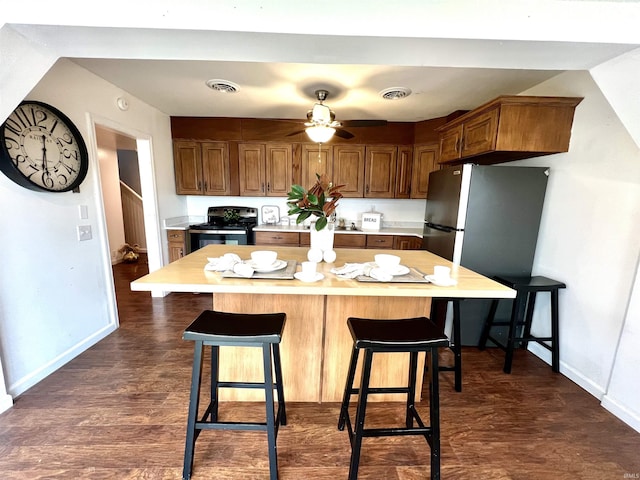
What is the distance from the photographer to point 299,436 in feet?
4.69

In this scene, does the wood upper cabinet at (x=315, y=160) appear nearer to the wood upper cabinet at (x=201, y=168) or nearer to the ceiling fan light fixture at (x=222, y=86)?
the wood upper cabinet at (x=201, y=168)

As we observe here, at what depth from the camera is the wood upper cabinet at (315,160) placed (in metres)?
3.59

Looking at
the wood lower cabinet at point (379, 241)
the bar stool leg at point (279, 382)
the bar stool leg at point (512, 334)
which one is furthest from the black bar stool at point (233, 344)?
the wood lower cabinet at point (379, 241)

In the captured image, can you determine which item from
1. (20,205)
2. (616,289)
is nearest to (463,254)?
(616,289)

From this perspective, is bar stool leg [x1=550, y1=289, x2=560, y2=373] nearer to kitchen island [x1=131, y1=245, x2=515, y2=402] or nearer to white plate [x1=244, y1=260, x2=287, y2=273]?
kitchen island [x1=131, y1=245, x2=515, y2=402]

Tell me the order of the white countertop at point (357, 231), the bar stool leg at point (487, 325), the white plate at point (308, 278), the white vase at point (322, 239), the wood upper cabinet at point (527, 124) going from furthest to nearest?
the white countertop at point (357, 231)
the bar stool leg at point (487, 325)
the wood upper cabinet at point (527, 124)
the white vase at point (322, 239)
the white plate at point (308, 278)

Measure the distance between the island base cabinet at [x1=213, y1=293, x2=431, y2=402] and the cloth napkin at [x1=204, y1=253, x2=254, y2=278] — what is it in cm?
21

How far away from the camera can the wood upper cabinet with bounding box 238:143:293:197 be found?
3607 mm

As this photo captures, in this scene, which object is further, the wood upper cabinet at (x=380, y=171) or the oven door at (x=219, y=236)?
the wood upper cabinet at (x=380, y=171)

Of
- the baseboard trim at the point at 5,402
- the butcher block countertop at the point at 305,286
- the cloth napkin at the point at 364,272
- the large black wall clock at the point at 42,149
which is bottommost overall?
the baseboard trim at the point at 5,402

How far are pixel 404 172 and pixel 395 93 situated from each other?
1.26 m

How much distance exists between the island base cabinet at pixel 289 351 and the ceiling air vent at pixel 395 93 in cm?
211

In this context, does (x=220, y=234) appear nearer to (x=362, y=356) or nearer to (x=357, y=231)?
(x=357, y=231)

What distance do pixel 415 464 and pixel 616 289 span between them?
5.65 feet
